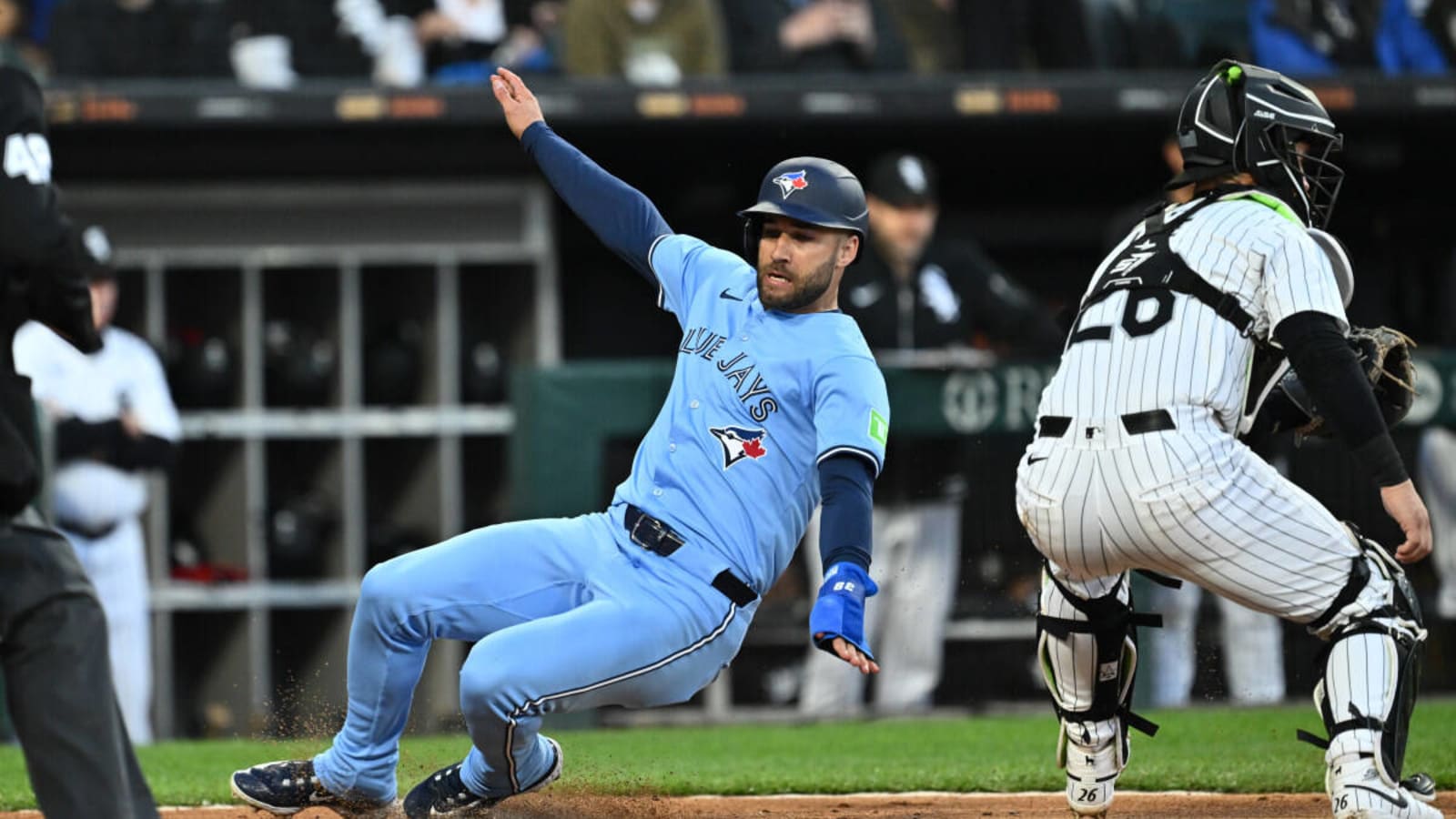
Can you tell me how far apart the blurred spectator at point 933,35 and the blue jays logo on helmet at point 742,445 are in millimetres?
5866

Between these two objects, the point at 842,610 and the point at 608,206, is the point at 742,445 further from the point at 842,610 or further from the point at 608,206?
the point at 608,206

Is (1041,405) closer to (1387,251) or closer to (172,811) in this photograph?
(172,811)

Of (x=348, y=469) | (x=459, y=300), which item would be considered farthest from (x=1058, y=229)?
(x=348, y=469)

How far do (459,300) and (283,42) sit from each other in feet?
5.11

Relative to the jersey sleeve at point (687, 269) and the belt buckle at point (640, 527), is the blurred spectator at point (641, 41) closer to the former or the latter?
the jersey sleeve at point (687, 269)

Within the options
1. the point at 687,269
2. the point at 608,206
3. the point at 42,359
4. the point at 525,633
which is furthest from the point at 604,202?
the point at 42,359

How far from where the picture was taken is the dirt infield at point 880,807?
498cm

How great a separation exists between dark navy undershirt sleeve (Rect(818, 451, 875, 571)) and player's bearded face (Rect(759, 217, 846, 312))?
18.3 inches

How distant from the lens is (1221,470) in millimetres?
4234

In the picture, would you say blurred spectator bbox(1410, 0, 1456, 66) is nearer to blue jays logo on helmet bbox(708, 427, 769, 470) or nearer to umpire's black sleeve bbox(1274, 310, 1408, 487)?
umpire's black sleeve bbox(1274, 310, 1408, 487)

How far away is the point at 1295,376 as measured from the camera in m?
4.58

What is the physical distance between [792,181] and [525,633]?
109cm

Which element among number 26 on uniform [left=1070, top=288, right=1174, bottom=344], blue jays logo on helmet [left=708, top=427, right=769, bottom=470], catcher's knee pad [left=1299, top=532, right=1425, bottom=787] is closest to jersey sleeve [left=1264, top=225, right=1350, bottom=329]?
number 26 on uniform [left=1070, top=288, right=1174, bottom=344]

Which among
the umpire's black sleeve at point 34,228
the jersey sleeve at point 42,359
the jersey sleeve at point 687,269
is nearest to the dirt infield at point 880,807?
the jersey sleeve at point 687,269
